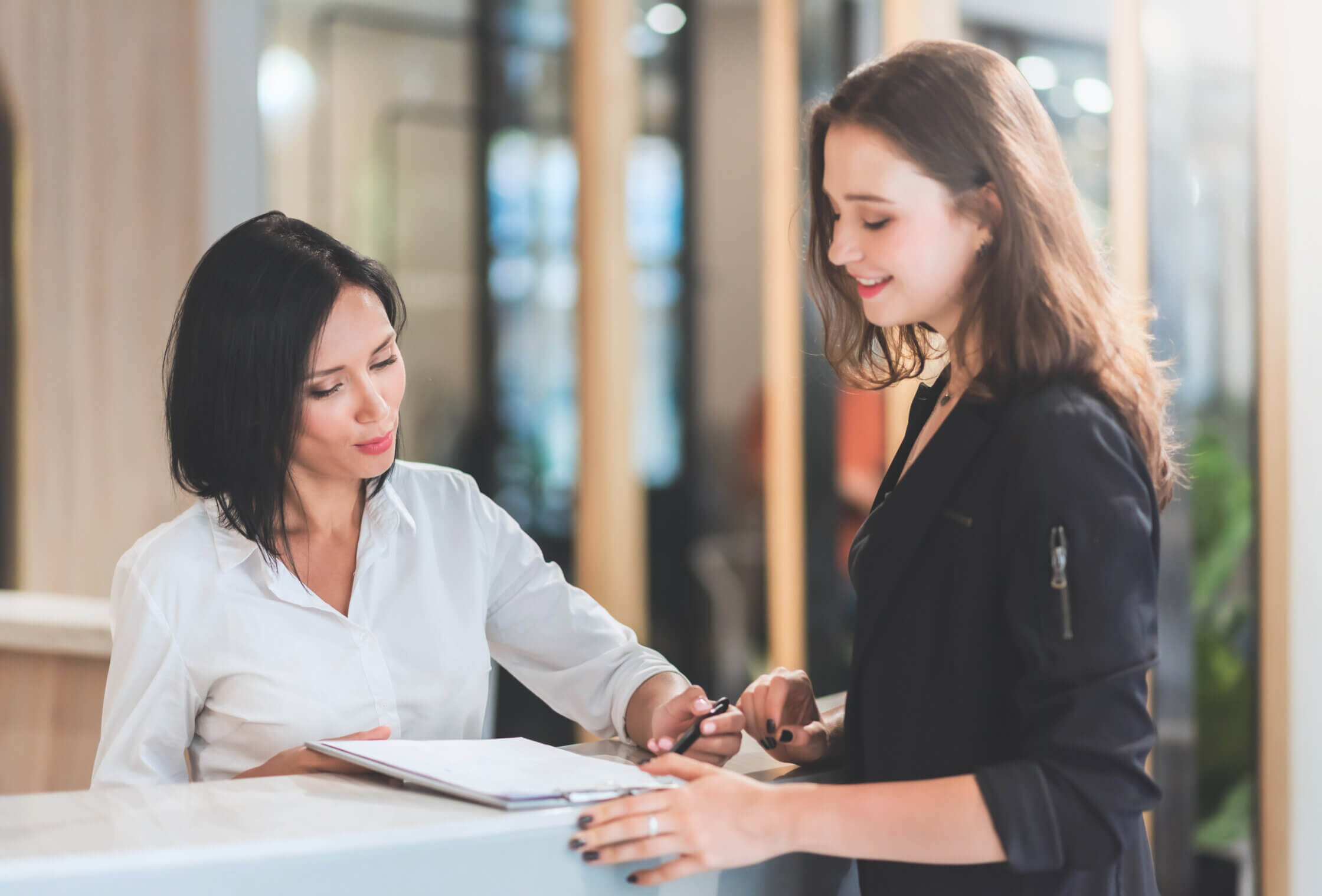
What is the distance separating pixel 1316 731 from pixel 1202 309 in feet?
3.33

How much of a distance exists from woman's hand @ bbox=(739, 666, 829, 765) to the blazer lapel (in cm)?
18

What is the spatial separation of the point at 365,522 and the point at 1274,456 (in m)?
2.10

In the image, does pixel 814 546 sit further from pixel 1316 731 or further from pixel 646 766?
pixel 646 766

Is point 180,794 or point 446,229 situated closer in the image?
point 180,794

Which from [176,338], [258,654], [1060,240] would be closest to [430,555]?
[258,654]

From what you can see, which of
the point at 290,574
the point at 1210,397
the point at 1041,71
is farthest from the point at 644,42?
the point at 290,574

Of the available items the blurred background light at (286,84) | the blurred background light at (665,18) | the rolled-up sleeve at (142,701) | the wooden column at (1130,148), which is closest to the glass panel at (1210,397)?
the wooden column at (1130,148)

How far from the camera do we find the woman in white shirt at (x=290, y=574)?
135 cm

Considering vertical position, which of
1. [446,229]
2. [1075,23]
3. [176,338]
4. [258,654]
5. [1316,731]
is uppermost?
[1075,23]

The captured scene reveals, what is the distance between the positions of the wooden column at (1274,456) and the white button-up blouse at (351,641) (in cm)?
174

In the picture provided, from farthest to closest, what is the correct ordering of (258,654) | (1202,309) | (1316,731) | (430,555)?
(1202,309) → (1316,731) → (430,555) → (258,654)

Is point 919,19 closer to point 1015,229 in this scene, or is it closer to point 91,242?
point 1015,229

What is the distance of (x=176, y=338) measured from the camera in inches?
56.2

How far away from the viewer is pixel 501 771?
1.14m
